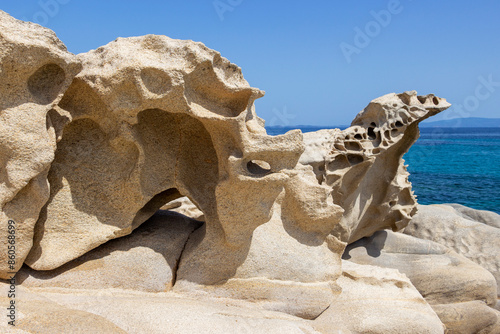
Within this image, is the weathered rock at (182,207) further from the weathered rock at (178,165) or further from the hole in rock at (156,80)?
the hole in rock at (156,80)

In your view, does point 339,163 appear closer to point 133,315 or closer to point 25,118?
point 133,315

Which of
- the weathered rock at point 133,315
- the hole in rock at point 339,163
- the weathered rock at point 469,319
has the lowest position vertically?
the weathered rock at point 469,319

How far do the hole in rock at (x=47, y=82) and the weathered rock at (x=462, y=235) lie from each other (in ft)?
16.7

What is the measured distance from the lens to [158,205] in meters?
3.32

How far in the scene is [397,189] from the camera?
4926 mm

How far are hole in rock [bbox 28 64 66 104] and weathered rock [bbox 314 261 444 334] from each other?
2.12 meters

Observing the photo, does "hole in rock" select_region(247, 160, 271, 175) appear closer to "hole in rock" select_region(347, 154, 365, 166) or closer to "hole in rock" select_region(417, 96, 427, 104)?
"hole in rock" select_region(347, 154, 365, 166)

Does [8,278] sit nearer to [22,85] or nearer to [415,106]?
[22,85]

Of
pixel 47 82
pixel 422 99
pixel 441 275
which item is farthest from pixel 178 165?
pixel 441 275

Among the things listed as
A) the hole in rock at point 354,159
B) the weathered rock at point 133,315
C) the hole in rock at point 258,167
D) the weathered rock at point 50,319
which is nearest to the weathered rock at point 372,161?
the hole in rock at point 354,159

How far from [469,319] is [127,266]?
321 cm

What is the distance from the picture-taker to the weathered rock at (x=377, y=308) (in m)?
3.08

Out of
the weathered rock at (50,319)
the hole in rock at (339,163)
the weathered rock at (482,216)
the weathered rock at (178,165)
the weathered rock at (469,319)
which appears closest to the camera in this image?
the weathered rock at (50,319)

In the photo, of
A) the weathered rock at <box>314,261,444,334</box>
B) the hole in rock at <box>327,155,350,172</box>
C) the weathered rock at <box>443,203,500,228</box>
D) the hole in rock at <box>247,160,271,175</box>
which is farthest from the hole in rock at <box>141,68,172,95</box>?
the weathered rock at <box>443,203,500,228</box>
